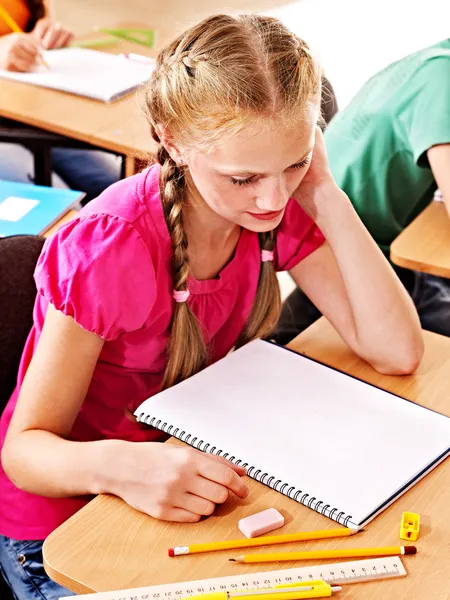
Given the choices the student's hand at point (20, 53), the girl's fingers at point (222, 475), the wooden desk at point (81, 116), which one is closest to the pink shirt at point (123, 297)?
the girl's fingers at point (222, 475)

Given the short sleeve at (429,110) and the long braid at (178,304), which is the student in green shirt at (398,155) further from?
the long braid at (178,304)

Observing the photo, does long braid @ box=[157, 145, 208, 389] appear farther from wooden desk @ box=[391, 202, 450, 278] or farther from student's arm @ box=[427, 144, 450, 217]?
student's arm @ box=[427, 144, 450, 217]

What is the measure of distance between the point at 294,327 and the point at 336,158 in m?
0.40

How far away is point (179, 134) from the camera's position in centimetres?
131

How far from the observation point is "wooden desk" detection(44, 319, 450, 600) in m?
1.01

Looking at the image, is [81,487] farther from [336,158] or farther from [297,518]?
[336,158]

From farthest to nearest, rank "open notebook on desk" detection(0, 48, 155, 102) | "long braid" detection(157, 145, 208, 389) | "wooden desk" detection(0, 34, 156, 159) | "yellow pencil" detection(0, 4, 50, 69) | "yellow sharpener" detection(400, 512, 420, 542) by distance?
"yellow pencil" detection(0, 4, 50, 69) < "open notebook on desk" detection(0, 48, 155, 102) < "wooden desk" detection(0, 34, 156, 159) < "long braid" detection(157, 145, 208, 389) < "yellow sharpener" detection(400, 512, 420, 542)

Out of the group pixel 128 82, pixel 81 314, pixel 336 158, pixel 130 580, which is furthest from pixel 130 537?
pixel 128 82

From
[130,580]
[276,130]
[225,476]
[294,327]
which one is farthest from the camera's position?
[294,327]

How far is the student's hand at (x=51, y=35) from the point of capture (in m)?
2.91

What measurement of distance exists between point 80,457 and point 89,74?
1794 millimetres

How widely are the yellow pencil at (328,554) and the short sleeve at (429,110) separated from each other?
3.24 ft

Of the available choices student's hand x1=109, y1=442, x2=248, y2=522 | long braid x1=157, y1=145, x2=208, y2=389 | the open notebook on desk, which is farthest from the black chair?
student's hand x1=109, y1=442, x2=248, y2=522

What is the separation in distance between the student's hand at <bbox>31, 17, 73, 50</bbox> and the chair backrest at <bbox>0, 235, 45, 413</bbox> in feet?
5.27
